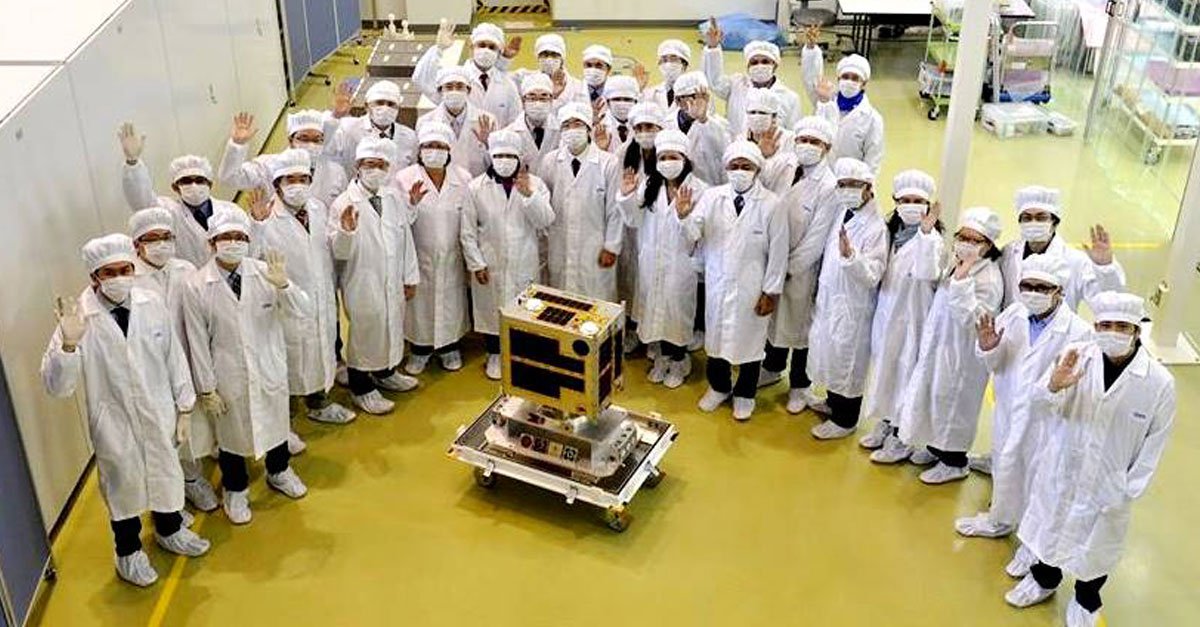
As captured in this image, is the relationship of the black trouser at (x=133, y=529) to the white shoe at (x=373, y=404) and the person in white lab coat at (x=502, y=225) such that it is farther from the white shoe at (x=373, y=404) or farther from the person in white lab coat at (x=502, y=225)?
the person in white lab coat at (x=502, y=225)

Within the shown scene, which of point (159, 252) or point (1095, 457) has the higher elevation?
point (159, 252)

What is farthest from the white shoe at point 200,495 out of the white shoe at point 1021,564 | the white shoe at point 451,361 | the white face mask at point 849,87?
the white face mask at point 849,87

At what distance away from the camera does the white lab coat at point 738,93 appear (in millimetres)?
6297

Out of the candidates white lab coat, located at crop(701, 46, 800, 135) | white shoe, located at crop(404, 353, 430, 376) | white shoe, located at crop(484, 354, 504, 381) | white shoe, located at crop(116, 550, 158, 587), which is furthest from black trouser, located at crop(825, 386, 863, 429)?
white shoe, located at crop(116, 550, 158, 587)

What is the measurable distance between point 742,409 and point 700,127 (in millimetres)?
1479

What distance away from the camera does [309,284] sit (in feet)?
16.3

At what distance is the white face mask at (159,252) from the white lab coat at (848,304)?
2.76 metres

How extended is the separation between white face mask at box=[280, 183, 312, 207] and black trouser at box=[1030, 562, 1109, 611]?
3373 millimetres

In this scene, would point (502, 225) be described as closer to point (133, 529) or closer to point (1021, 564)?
point (133, 529)

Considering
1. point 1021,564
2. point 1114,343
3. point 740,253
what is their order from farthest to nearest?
point 740,253, point 1021,564, point 1114,343

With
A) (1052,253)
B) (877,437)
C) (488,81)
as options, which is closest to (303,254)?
(488,81)

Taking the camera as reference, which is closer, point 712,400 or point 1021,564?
point 1021,564

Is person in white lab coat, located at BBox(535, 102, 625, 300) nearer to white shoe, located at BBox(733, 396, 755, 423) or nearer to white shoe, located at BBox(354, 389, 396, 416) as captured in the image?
white shoe, located at BBox(733, 396, 755, 423)

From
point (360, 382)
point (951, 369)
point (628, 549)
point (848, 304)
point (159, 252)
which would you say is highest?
point (159, 252)
